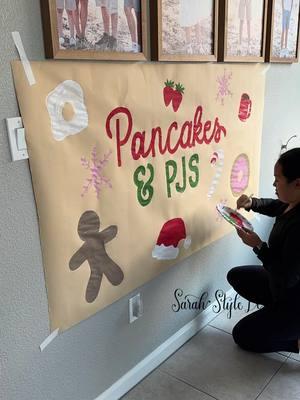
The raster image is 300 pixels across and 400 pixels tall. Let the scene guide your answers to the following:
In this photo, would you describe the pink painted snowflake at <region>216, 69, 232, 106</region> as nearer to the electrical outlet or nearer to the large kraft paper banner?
the large kraft paper banner

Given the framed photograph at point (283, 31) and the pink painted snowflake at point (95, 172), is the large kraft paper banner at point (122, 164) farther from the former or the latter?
the framed photograph at point (283, 31)

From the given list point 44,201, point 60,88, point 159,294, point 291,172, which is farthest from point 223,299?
point 60,88

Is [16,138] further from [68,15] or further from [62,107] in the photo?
[68,15]

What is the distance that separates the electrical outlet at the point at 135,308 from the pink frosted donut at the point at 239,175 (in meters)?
0.68

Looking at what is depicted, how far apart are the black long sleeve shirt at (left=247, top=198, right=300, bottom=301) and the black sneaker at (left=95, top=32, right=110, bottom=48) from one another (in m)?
0.92

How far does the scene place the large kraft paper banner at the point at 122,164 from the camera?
1.10 metres

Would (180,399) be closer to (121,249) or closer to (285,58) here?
(121,249)

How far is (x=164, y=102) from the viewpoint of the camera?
140cm

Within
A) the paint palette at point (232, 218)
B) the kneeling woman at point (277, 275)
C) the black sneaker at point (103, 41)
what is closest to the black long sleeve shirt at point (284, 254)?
the kneeling woman at point (277, 275)

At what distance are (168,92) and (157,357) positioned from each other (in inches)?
41.8

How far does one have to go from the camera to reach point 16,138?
102 cm

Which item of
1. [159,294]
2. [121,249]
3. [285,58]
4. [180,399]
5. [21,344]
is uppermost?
[285,58]

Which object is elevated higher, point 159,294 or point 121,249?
point 121,249

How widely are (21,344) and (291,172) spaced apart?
3.49 ft
